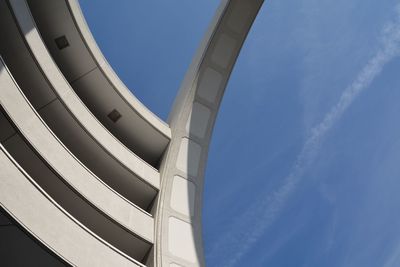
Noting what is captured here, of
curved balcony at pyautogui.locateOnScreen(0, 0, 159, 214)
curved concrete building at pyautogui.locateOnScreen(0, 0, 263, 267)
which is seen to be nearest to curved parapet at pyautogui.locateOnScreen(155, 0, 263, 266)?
curved concrete building at pyautogui.locateOnScreen(0, 0, 263, 267)

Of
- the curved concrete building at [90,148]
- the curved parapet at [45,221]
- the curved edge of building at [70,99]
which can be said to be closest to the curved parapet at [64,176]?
the curved concrete building at [90,148]

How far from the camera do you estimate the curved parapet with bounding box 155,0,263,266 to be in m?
13.6

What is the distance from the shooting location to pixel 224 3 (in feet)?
64.2

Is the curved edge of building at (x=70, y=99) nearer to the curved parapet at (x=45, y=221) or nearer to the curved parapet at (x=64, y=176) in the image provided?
the curved parapet at (x=64, y=176)

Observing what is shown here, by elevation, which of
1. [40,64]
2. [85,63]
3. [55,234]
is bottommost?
[55,234]

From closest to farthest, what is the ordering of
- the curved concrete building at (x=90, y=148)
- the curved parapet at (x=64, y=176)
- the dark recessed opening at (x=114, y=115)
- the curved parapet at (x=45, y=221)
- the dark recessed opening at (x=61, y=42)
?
the curved parapet at (x=45, y=221) < the curved concrete building at (x=90, y=148) < the curved parapet at (x=64, y=176) < the dark recessed opening at (x=61, y=42) < the dark recessed opening at (x=114, y=115)

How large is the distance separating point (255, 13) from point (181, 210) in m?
10.2

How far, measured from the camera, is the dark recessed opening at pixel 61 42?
1565 cm

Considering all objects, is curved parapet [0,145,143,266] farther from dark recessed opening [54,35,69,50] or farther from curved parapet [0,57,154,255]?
dark recessed opening [54,35,69,50]

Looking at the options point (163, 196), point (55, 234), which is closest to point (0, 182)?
point (55, 234)

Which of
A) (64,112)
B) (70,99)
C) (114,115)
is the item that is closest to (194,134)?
(114,115)

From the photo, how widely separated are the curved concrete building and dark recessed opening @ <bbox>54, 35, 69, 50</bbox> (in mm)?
37

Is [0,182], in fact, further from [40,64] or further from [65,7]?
[65,7]

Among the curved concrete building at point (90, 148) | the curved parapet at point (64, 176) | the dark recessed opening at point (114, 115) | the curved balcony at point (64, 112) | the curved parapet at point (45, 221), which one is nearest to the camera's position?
the curved parapet at point (45, 221)
